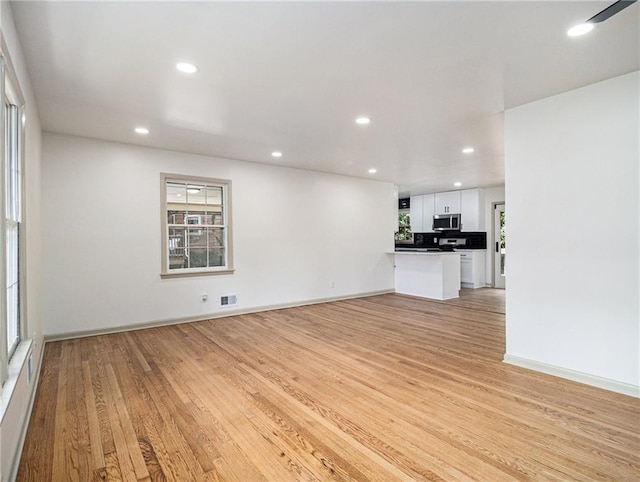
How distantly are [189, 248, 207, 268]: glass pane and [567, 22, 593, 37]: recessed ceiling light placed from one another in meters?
4.96

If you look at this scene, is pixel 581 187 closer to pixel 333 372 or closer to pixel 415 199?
pixel 333 372

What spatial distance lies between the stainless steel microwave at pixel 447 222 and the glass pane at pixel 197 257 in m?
6.19

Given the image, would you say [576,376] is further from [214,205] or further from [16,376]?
[214,205]

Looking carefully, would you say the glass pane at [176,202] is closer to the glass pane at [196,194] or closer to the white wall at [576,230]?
the glass pane at [196,194]

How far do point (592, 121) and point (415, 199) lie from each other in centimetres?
701

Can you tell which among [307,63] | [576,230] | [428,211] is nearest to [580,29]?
[576,230]

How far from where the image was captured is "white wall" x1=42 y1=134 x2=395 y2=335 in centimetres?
430

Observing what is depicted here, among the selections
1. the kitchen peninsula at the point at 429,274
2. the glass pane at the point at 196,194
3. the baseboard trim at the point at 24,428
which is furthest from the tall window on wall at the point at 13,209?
the kitchen peninsula at the point at 429,274

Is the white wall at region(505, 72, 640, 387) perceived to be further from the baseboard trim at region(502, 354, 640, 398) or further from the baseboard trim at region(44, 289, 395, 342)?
the baseboard trim at region(44, 289, 395, 342)

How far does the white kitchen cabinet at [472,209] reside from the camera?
8.40m

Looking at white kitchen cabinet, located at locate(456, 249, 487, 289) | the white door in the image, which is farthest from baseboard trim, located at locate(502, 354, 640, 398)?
the white door

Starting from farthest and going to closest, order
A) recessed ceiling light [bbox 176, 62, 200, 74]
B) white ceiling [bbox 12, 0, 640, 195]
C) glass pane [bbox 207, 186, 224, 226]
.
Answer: glass pane [bbox 207, 186, 224, 226], recessed ceiling light [bbox 176, 62, 200, 74], white ceiling [bbox 12, 0, 640, 195]

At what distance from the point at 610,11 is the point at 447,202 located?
7306mm

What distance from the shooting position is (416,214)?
9789 mm
